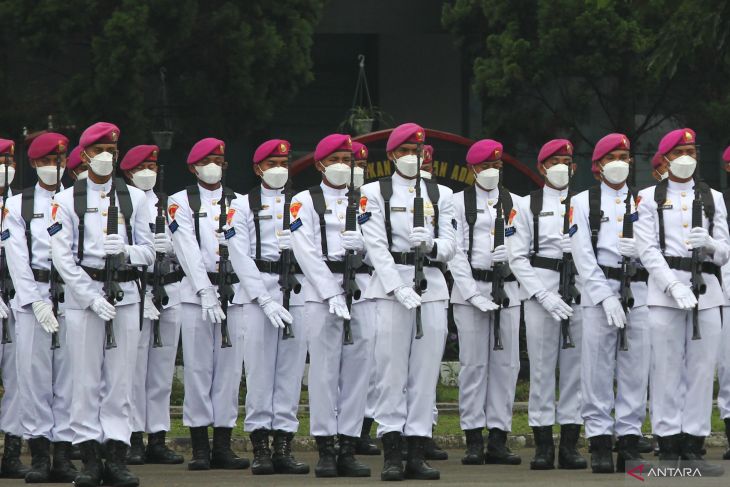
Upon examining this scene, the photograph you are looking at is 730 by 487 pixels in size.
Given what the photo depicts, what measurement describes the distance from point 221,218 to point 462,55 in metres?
13.1

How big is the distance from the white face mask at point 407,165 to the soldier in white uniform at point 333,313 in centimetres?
41

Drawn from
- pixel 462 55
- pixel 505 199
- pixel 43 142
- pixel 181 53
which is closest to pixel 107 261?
pixel 43 142

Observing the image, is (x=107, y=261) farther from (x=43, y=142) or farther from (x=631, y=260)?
(x=631, y=260)

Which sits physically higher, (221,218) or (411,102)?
(411,102)

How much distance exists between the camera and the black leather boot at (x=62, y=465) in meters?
13.2

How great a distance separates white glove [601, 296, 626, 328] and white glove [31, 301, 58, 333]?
3765mm

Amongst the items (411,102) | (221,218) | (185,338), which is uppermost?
(411,102)

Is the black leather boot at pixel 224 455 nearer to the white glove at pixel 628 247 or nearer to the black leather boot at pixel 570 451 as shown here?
the black leather boot at pixel 570 451

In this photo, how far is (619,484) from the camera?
12578 millimetres

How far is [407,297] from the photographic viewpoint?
508 inches

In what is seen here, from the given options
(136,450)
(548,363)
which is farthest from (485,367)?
(136,450)

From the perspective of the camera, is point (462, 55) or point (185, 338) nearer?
point (185, 338)

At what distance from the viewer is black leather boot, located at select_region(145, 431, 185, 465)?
1459cm

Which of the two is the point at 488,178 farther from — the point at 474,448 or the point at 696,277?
the point at 696,277
